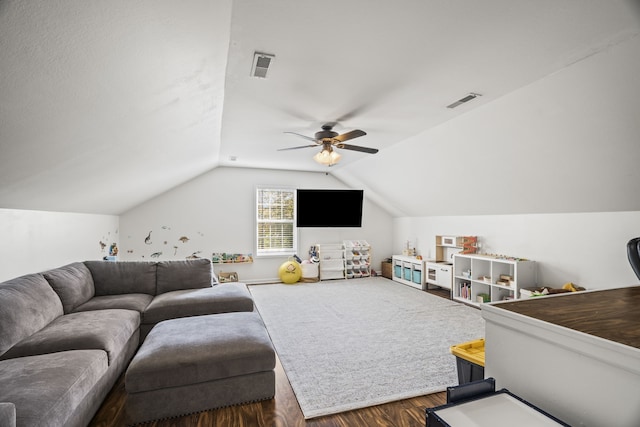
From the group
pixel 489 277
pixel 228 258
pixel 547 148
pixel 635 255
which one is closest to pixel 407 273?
pixel 489 277

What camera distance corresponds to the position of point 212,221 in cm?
628

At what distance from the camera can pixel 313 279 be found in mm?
6621

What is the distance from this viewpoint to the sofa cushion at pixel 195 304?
3.06m

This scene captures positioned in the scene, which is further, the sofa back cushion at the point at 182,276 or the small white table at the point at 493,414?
the sofa back cushion at the point at 182,276

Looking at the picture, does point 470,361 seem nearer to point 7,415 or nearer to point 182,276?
point 7,415

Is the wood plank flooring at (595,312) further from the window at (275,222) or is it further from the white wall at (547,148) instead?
the window at (275,222)

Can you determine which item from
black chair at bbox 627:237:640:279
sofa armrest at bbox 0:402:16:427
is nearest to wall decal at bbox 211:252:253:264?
sofa armrest at bbox 0:402:16:427

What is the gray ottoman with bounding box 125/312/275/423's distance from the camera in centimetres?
199

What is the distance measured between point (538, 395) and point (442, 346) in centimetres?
263

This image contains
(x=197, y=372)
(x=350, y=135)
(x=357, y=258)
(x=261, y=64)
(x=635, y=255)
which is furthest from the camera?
(x=357, y=258)

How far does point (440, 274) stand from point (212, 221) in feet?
14.4

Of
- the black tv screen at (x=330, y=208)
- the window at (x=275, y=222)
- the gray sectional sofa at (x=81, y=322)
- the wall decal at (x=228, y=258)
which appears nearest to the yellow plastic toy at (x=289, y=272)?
the window at (x=275, y=222)

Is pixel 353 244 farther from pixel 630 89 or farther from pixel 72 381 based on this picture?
pixel 72 381

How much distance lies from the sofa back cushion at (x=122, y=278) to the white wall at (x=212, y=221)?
245cm
